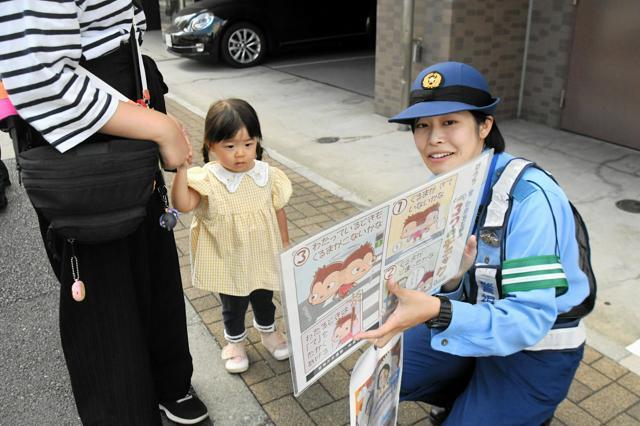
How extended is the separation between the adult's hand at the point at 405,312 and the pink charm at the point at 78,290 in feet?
2.70

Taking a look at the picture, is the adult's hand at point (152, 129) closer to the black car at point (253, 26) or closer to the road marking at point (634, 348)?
the road marking at point (634, 348)

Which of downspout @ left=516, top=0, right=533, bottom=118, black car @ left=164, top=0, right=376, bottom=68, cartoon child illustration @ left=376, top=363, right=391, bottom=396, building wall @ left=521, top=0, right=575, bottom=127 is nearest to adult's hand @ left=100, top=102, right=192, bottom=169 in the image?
cartoon child illustration @ left=376, top=363, right=391, bottom=396

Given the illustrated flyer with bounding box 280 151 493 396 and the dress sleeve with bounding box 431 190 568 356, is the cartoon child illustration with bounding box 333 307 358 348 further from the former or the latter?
the dress sleeve with bounding box 431 190 568 356

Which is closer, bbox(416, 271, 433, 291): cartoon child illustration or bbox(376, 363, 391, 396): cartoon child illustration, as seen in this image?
bbox(376, 363, 391, 396): cartoon child illustration

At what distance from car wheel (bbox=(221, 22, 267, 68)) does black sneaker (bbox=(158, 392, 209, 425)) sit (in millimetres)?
8661

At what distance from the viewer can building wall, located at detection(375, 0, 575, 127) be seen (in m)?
5.97

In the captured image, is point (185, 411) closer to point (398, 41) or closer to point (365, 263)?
point (365, 263)

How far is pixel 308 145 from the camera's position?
20.7ft

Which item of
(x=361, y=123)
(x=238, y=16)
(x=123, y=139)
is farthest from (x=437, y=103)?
(x=238, y=16)

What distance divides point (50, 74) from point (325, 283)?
822 millimetres

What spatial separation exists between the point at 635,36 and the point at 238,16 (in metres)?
6.68

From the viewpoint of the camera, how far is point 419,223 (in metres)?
1.59

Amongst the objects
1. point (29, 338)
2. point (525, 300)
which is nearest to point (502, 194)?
point (525, 300)

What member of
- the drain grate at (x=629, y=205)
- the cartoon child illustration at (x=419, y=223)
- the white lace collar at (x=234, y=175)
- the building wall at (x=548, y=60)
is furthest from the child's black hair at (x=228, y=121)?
the building wall at (x=548, y=60)
